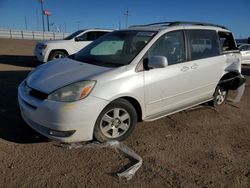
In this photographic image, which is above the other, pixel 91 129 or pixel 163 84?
pixel 163 84

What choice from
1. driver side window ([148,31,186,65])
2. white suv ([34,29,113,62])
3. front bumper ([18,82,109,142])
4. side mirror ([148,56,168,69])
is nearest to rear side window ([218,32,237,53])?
driver side window ([148,31,186,65])

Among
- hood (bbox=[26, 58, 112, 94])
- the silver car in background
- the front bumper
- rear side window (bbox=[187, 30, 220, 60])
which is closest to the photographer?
the front bumper

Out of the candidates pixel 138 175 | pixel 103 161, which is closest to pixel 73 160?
pixel 103 161

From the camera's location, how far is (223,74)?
4.91 m

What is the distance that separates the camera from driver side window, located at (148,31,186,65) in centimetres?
382

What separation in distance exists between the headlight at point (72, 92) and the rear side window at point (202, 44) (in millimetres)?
2080

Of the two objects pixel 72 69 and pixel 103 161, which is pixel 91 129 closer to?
pixel 103 161

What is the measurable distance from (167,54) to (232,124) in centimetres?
187

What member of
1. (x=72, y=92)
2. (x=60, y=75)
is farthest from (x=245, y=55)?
(x=72, y=92)

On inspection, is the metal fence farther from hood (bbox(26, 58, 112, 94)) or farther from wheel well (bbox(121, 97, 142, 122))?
wheel well (bbox(121, 97, 142, 122))

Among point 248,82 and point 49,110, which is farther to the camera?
point 248,82

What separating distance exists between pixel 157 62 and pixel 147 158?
1.33 meters

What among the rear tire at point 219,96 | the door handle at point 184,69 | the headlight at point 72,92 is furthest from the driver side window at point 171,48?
the rear tire at point 219,96

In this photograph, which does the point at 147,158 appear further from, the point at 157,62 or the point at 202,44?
the point at 202,44
